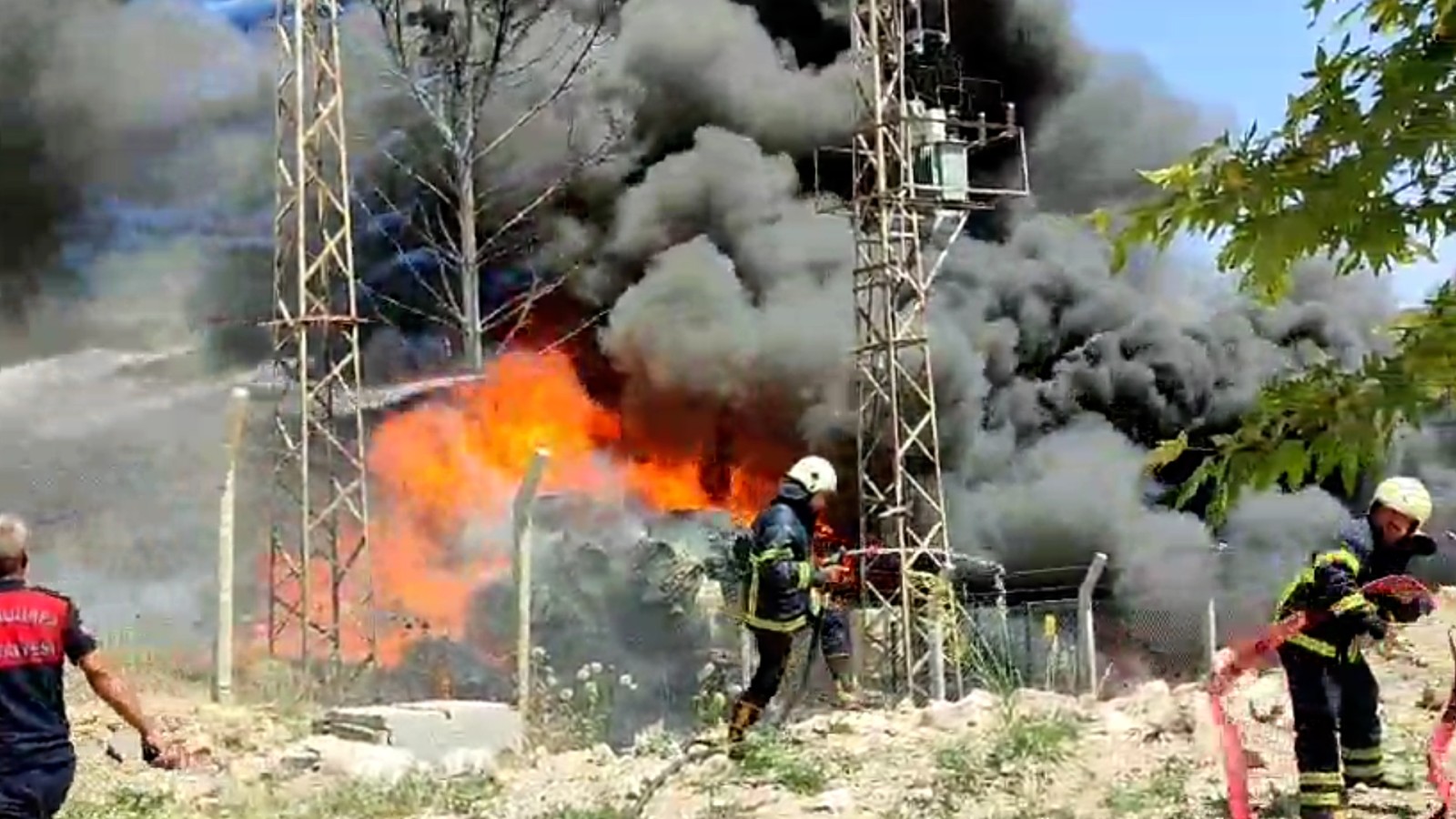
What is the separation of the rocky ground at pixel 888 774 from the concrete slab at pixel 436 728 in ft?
1.15

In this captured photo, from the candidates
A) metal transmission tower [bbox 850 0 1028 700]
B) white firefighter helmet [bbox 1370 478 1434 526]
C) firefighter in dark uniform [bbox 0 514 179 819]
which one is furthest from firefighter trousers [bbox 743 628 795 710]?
metal transmission tower [bbox 850 0 1028 700]

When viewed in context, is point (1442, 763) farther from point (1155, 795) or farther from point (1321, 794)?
point (1155, 795)

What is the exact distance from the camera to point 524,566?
10.5 m

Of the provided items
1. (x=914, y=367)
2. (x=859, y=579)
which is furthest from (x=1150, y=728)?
(x=914, y=367)

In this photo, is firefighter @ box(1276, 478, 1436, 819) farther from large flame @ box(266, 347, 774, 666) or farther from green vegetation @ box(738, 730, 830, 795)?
large flame @ box(266, 347, 774, 666)

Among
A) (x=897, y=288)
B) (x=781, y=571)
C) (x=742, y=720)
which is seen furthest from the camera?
(x=897, y=288)

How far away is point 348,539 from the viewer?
23000 mm

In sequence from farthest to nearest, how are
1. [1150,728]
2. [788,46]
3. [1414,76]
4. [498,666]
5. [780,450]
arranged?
[788,46]
[780,450]
[498,666]
[1150,728]
[1414,76]

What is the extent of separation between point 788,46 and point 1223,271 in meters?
24.8

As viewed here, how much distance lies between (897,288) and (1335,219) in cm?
1563

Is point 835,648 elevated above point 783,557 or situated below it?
below

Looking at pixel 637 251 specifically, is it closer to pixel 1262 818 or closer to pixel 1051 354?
pixel 1051 354

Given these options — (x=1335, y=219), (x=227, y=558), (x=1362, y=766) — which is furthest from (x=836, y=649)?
(x=1335, y=219)

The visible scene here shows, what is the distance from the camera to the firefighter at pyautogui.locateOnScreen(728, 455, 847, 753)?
8969 millimetres
